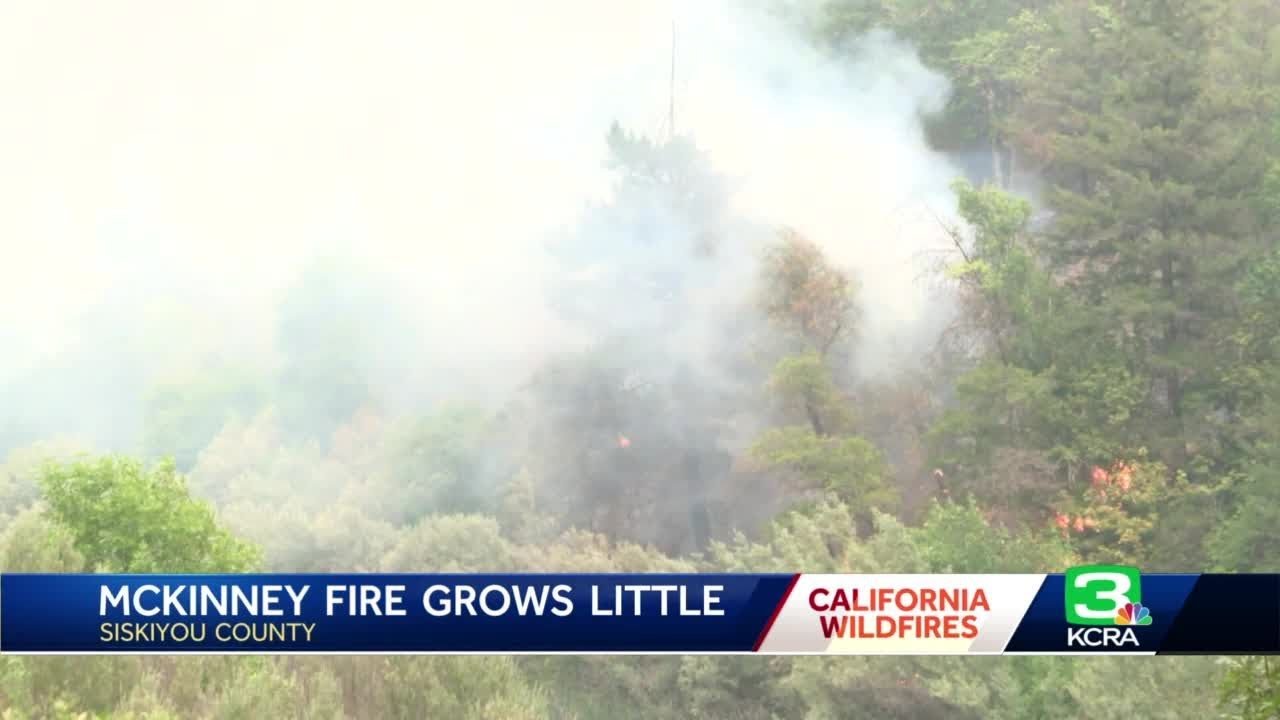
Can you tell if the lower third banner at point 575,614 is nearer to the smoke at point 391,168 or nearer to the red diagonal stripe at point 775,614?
the red diagonal stripe at point 775,614

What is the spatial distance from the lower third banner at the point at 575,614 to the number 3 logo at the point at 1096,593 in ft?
0.07

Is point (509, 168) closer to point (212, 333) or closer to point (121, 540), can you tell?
point (212, 333)

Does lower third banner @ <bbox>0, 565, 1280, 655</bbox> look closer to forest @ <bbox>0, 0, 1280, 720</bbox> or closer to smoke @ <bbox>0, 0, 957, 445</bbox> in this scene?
forest @ <bbox>0, 0, 1280, 720</bbox>

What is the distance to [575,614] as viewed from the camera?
24781 mm

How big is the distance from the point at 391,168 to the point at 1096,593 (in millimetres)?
86385

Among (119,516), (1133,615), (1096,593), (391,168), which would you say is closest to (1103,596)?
(1096,593)

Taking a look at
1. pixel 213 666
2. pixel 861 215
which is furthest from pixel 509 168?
pixel 213 666

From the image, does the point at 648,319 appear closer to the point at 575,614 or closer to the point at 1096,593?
the point at 575,614

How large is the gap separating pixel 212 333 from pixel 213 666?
6976 centimetres

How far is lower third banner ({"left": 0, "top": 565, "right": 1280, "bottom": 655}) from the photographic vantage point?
24500mm

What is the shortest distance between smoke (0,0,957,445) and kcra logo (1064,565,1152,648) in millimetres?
47137

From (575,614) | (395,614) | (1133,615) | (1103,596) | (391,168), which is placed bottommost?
(1133,615)

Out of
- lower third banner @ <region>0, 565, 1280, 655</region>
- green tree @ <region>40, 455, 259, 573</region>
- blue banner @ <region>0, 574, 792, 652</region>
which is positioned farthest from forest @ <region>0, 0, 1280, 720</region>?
blue banner @ <region>0, 574, 792, 652</region>

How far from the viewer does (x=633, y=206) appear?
266 ft
